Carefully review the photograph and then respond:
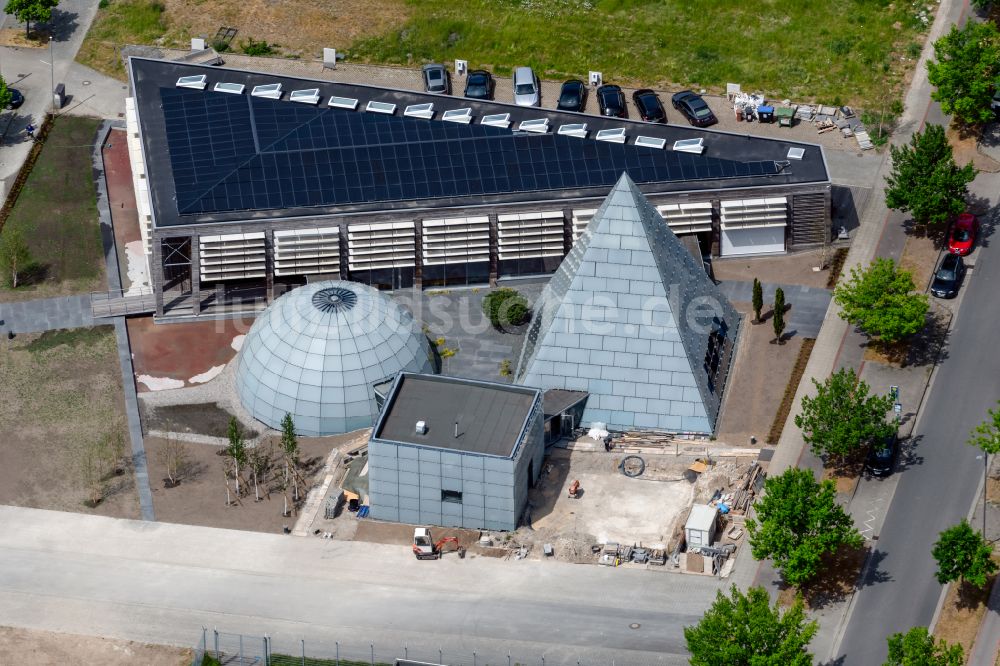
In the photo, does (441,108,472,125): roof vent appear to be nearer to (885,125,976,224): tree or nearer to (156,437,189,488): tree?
(885,125,976,224): tree

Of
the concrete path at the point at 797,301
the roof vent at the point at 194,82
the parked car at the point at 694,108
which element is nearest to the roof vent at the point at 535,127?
the concrete path at the point at 797,301

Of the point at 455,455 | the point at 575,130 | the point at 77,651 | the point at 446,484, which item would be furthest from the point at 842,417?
the point at 77,651

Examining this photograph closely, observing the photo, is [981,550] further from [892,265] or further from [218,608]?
[218,608]

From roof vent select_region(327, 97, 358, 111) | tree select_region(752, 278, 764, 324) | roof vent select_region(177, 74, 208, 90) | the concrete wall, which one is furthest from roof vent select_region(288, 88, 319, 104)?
tree select_region(752, 278, 764, 324)

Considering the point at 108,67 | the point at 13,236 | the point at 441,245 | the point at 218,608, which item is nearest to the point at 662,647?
the point at 218,608

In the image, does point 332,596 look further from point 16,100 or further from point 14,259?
point 16,100

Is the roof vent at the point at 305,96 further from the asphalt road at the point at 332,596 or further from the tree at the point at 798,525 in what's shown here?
the tree at the point at 798,525
